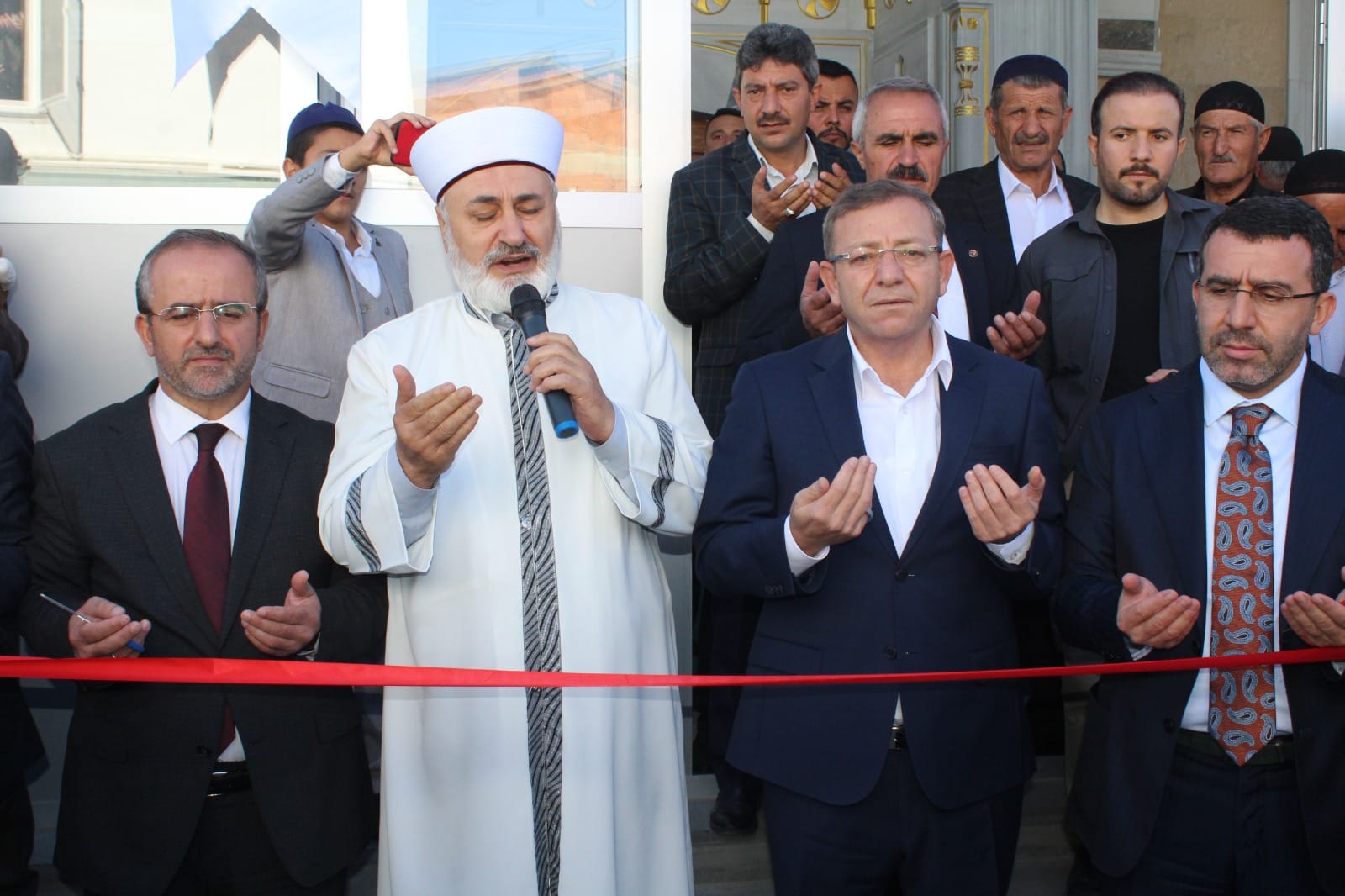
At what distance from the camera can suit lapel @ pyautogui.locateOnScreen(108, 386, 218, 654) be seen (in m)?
2.90

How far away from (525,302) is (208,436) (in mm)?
842

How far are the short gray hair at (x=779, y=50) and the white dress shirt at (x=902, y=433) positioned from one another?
175 cm

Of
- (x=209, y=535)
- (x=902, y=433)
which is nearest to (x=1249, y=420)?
(x=902, y=433)

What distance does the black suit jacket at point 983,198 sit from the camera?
15.3 feet

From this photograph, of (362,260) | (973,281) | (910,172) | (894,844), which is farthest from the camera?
(362,260)

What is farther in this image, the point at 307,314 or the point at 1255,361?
the point at 307,314

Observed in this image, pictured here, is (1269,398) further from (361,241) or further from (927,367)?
(361,241)

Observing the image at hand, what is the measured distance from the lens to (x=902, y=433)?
2980 mm

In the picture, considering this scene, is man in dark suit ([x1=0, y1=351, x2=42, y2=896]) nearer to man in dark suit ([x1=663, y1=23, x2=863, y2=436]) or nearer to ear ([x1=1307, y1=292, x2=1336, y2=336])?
man in dark suit ([x1=663, y1=23, x2=863, y2=436])

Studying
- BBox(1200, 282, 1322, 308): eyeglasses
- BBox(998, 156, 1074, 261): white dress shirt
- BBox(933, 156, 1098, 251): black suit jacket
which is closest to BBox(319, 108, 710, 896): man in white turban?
BBox(1200, 282, 1322, 308): eyeglasses

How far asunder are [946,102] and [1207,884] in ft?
19.2

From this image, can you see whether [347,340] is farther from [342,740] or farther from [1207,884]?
[1207,884]

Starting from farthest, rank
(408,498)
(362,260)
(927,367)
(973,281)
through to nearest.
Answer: (362,260), (973,281), (927,367), (408,498)

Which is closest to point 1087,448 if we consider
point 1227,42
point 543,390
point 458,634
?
point 543,390
